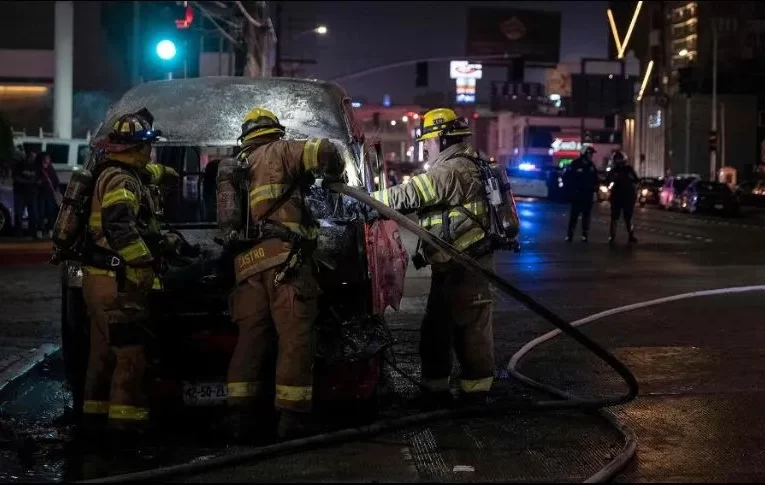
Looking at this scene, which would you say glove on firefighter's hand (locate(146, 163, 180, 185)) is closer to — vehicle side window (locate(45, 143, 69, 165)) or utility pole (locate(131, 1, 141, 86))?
vehicle side window (locate(45, 143, 69, 165))

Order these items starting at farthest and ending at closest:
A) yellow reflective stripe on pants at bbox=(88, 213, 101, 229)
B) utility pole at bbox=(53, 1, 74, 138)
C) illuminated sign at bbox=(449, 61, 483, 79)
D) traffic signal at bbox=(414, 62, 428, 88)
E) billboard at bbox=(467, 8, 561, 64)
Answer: illuminated sign at bbox=(449, 61, 483, 79), billboard at bbox=(467, 8, 561, 64), traffic signal at bbox=(414, 62, 428, 88), utility pole at bbox=(53, 1, 74, 138), yellow reflective stripe on pants at bbox=(88, 213, 101, 229)

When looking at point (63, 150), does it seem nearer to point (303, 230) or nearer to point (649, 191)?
point (303, 230)

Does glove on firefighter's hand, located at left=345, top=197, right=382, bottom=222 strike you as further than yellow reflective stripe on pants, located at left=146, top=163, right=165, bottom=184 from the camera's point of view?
Yes

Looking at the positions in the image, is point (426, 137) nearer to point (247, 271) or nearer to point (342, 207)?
point (342, 207)

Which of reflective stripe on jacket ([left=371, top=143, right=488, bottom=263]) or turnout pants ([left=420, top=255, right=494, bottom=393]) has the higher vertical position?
reflective stripe on jacket ([left=371, top=143, right=488, bottom=263])

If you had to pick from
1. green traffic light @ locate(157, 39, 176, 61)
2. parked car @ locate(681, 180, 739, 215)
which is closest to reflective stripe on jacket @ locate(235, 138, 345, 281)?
green traffic light @ locate(157, 39, 176, 61)

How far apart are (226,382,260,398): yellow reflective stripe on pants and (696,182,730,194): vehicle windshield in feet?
108

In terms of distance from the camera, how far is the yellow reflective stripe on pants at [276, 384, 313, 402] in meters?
5.75

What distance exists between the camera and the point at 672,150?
202ft

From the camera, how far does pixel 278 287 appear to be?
5.79m

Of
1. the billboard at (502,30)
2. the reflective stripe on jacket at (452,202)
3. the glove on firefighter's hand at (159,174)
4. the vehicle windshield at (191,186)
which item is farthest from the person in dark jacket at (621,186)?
the billboard at (502,30)

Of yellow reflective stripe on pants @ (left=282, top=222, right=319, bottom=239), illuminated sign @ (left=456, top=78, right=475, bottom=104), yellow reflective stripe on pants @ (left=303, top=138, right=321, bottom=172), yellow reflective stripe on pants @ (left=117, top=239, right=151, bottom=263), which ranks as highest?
illuminated sign @ (left=456, top=78, right=475, bottom=104)

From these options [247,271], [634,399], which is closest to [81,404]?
[247,271]

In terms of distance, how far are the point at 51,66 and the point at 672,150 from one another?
38592 mm
